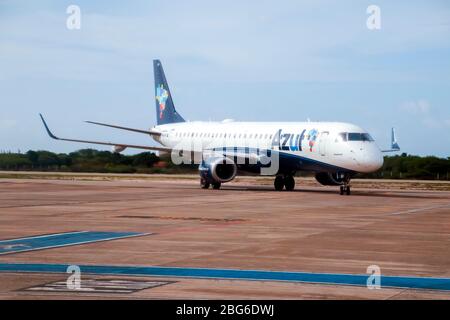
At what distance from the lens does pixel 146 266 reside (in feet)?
50.7

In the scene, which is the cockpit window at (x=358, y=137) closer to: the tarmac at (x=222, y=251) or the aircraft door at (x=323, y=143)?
the aircraft door at (x=323, y=143)

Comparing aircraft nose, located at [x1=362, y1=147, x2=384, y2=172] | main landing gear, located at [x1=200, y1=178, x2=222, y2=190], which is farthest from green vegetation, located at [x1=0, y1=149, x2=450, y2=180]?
aircraft nose, located at [x1=362, y1=147, x2=384, y2=172]

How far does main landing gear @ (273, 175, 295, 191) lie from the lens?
4688cm

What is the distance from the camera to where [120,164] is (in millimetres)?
80812

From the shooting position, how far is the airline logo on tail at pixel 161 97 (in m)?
57.1

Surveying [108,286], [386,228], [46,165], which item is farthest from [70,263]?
[46,165]

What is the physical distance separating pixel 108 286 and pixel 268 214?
15210 mm

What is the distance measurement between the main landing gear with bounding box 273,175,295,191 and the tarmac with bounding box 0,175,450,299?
14.9 meters

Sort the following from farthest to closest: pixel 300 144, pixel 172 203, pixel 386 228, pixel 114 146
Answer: pixel 114 146
pixel 300 144
pixel 172 203
pixel 386 228

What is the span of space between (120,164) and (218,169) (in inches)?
1392

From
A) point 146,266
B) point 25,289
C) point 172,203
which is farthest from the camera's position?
point 172,203

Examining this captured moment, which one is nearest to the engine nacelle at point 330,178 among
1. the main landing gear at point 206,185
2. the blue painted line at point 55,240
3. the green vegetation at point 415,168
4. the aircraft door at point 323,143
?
the aircraft door at point 323,143
